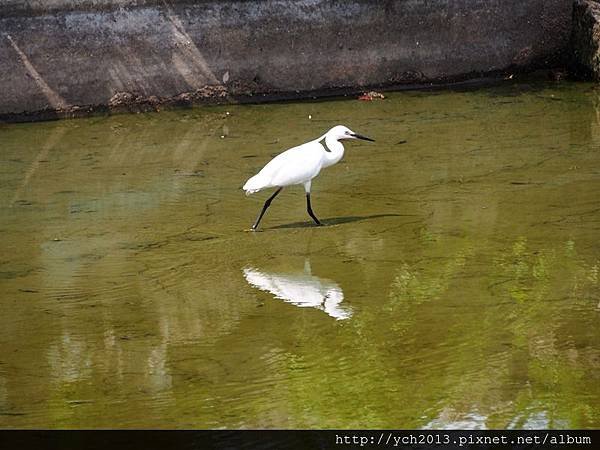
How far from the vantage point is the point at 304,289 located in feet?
21.2

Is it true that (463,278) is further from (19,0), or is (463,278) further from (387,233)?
(19,0)

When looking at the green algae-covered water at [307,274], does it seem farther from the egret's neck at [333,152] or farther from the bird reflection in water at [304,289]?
the egret's neck at [333,152]

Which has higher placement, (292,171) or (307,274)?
(292,171)

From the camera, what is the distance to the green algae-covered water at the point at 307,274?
5.01 metres

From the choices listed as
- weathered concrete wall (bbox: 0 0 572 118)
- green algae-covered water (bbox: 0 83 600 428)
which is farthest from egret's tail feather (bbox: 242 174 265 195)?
weathered concrete wall (bbox: 0 0 572 118)

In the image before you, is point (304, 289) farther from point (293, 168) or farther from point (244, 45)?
point (244, 45)

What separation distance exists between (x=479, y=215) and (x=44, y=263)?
282 cm

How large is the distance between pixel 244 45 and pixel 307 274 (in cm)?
471

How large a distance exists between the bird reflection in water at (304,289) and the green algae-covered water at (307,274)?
2cm

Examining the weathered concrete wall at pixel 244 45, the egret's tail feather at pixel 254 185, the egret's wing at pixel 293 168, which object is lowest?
the weathered concrete wall at pixel 244 45

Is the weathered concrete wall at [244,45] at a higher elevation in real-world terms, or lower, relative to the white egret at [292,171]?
lower

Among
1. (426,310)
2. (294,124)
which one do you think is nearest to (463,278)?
(426,310)

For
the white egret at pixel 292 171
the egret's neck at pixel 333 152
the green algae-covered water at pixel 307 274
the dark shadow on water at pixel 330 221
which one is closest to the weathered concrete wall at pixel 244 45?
the green algae-covered water at pixel 307 274

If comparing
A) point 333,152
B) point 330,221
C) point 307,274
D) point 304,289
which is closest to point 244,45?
point 333,152
